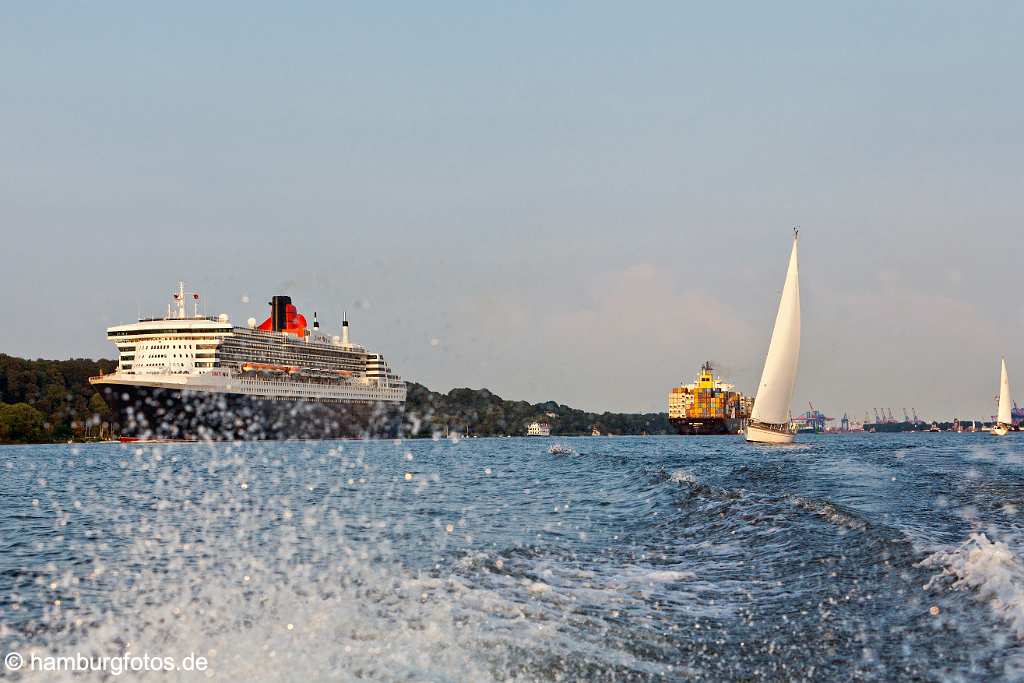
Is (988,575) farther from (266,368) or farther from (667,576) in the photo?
(266,368)

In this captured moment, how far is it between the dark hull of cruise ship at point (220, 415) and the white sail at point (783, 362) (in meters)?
81.0

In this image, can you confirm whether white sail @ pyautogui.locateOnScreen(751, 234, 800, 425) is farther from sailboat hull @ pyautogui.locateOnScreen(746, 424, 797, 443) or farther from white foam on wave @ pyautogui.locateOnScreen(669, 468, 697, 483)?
white foam on wave @ pyautogui.locateOnScreen(669, 468, 697, 483)

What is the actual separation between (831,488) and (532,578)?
1970cm

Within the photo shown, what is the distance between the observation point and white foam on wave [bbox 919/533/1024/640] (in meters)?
13.1

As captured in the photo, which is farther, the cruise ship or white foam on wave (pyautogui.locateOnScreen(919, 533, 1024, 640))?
the cruise ship

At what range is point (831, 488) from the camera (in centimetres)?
3378

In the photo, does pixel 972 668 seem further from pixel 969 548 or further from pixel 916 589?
pixel 969 548

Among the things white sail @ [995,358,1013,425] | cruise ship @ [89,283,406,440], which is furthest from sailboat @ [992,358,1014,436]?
cruise ship @ [89,283,406,440]

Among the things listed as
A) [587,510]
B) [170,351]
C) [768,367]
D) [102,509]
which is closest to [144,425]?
[170,351]

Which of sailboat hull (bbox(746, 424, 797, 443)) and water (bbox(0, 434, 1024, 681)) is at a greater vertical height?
sailboat hull (bbox(746, 424, 797, 443))

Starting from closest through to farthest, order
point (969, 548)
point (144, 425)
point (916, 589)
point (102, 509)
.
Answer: point (916, 589) < point (969, 548) < point (102, 509) < point (144, 425)

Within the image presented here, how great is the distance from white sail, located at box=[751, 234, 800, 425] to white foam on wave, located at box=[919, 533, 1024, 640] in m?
70.6

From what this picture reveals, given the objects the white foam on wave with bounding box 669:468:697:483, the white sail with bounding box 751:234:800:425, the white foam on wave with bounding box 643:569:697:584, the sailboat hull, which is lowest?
the white foam on wave with bounding box 643:569:697:584

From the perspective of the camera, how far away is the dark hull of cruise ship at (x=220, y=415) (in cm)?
13038
